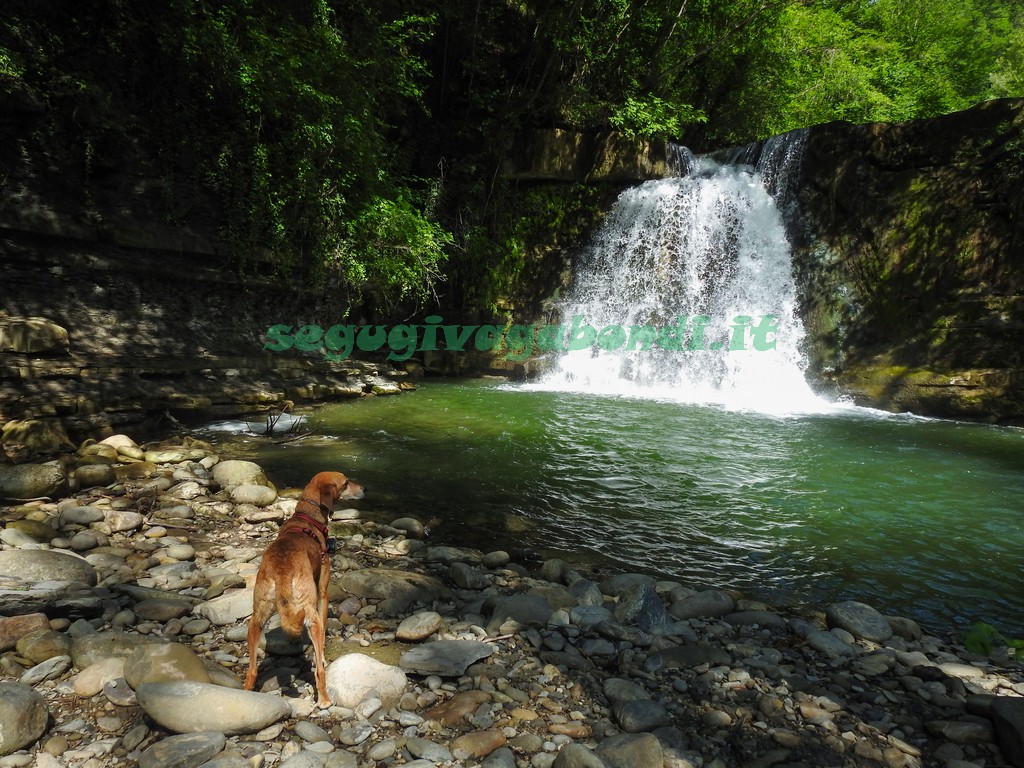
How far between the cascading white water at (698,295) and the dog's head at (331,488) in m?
10.7

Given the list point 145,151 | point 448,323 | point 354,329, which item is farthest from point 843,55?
point 145,151

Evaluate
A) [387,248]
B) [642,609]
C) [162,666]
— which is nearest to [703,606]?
[642,609]

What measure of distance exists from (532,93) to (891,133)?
9.21 meters

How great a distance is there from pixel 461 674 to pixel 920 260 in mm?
14669

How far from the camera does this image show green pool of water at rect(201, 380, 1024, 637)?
4.16 m

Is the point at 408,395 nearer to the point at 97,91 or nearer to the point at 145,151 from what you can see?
the point at 145,151

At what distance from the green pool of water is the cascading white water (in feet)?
11.9

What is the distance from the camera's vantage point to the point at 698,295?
47.8ft

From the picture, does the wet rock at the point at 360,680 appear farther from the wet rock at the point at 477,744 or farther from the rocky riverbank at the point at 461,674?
the wet rock at the point at 477,744

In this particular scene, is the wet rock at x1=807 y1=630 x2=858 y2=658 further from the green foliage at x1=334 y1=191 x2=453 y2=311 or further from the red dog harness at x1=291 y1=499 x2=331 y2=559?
the green foliage at x1=334 y1=191 x2=453 y2=311

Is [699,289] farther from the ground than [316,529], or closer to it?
farther from the ground

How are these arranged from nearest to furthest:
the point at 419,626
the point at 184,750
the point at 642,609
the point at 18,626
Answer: the point at 184,750 < the point at 18,626 < the point at 419,626 < the point at 642,609

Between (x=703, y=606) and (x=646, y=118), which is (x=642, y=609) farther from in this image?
(x=646, y=118)

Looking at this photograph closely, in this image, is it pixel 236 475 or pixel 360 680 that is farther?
pixel 236 475
